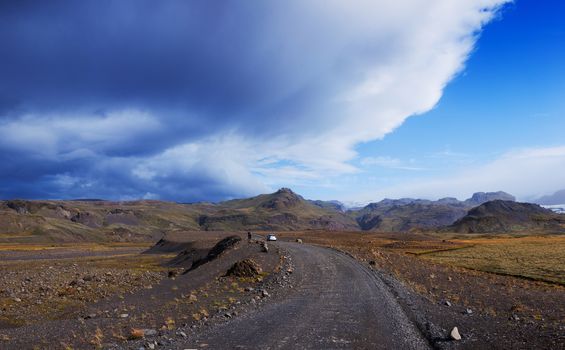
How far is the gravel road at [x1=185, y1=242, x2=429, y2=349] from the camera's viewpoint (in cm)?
1594

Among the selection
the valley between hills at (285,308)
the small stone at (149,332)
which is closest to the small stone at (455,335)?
the valley between hills at (285,308)

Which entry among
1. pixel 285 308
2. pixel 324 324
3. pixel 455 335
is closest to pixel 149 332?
pixel 285 308

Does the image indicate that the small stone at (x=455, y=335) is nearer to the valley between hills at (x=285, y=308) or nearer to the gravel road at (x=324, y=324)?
the valley between hills at (x=285, y=308)

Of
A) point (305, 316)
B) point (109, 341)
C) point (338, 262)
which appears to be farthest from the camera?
point (338, 262)

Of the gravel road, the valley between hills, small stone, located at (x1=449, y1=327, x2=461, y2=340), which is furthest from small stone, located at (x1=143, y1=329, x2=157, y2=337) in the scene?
small stone, located at (x1=449, y1=327, x2=461, y2=340)

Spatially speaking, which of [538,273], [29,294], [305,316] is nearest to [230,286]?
[305,316]

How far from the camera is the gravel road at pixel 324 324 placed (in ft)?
52.3

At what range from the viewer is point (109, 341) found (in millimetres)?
18156

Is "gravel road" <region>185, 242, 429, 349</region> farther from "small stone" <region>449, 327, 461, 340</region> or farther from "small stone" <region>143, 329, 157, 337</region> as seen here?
"small stone" <region>143, 329, 157, 337</region>

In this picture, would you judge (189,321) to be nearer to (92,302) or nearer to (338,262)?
(92,302)

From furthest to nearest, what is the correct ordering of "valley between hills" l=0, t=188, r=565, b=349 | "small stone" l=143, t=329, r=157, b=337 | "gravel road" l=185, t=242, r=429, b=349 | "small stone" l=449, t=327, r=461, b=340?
"small stone" l=143, t=329, r=157, b=337 → "valley between hills" l=0, t=188, r=565, b=349 → "small stone" l=449, t=327, r=461, b=340 → "gravel road" l=185, t=242, r=429, b=349

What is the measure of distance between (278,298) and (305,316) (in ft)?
20.6

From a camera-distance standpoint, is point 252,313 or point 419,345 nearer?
point 419,345

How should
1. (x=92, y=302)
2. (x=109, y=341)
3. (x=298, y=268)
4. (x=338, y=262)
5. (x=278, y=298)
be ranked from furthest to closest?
(x=338, y=262) → (x=298, y=268) → (x=92, y=302) → (x=278, y=298) → (x=109, y=341)
